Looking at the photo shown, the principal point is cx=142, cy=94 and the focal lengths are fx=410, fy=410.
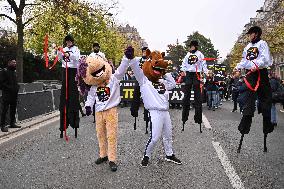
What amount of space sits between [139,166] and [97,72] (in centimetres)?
168

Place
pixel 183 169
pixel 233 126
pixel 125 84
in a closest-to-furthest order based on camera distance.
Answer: pixel 183 169 < pixel 233 126 < pixel 125 84

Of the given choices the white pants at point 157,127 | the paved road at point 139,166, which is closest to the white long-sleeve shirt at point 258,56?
the paved road at point 139,166

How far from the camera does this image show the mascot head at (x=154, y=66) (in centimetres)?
660

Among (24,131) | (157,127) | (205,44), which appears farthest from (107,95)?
(205,44)

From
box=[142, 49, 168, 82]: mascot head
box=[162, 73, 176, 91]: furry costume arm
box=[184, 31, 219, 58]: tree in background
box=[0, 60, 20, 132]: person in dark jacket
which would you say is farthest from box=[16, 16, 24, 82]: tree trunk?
box=[184, 31, 219, 58]: tree in background

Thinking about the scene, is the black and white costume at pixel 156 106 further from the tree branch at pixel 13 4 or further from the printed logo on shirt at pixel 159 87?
the tree branch at pixel 13 4

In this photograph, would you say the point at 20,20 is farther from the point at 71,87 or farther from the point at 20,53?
the point at 71,87

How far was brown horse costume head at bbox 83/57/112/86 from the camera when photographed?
6.74m

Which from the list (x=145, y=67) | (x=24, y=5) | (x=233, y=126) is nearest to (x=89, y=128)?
(x=233, y=126)

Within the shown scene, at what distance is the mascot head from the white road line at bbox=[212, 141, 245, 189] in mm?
1748

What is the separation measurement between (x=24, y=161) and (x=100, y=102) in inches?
67.6

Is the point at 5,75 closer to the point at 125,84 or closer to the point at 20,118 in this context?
the point at 20,118

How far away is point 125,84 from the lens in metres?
18.7

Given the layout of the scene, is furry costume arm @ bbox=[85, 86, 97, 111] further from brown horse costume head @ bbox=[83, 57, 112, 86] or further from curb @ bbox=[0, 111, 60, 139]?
curb @ bbox=[0, 111, 60, 139]
